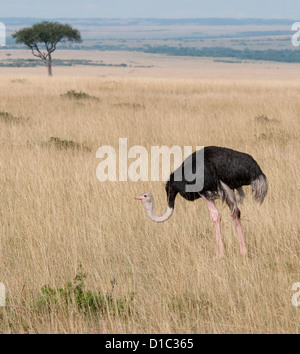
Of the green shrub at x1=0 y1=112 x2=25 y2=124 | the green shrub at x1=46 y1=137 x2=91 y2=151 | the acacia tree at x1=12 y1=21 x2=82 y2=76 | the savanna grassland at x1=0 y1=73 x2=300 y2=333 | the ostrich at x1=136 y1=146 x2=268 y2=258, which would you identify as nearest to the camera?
the savanna grassland at x1=0 y1=73 x2=300 y2=333

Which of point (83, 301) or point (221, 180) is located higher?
point (221, 180)

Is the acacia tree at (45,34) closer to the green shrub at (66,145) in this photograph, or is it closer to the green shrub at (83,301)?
the green shrub at (66,145)

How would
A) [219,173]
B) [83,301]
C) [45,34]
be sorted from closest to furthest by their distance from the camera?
[83,301], [219,173], [45,34]

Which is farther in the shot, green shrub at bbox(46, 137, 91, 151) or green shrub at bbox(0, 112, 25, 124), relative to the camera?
green shrub at bbox(0, 112, 25, 124)

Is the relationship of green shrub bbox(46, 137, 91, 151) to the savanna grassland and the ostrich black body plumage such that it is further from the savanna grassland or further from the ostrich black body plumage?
the ostrich black body plumage

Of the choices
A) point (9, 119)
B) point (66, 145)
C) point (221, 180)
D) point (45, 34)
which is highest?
point (45, 34)

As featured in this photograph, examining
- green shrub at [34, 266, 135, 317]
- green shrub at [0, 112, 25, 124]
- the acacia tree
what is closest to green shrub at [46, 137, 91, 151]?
green shrub at [0, 112, 25, 124]

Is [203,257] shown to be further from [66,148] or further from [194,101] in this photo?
[194,101]

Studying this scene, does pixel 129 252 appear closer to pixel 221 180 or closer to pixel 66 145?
pixel 221 180

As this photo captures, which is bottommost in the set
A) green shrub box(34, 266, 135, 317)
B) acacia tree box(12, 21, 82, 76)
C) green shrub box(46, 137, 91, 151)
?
green shrub box(34, 266, 135, 317)

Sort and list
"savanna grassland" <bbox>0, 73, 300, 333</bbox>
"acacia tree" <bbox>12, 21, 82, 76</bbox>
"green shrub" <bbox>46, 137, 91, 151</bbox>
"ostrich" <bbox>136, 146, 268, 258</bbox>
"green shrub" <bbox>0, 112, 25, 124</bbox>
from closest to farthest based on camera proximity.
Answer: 1. "savanna grassland" <bbox>0, 73, 300, 333</bbox>
2. "ostrich" <bbox>136, 146, 268, 258</bbox>
3. "green shrub" <bbox>46, 137, 91, 151</bbox>
4. "green shrub" <bbox>0, 112, 25, 124</bbox>
5. "acacia tree" <bbox>12, 21, 82, 76</bbox>

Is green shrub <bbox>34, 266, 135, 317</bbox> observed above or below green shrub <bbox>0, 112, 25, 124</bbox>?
below

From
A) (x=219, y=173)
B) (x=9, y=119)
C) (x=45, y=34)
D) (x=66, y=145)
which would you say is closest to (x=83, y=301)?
(x=219, y=173)

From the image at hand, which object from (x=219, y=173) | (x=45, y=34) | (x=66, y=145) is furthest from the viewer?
(x=45, y=34)
